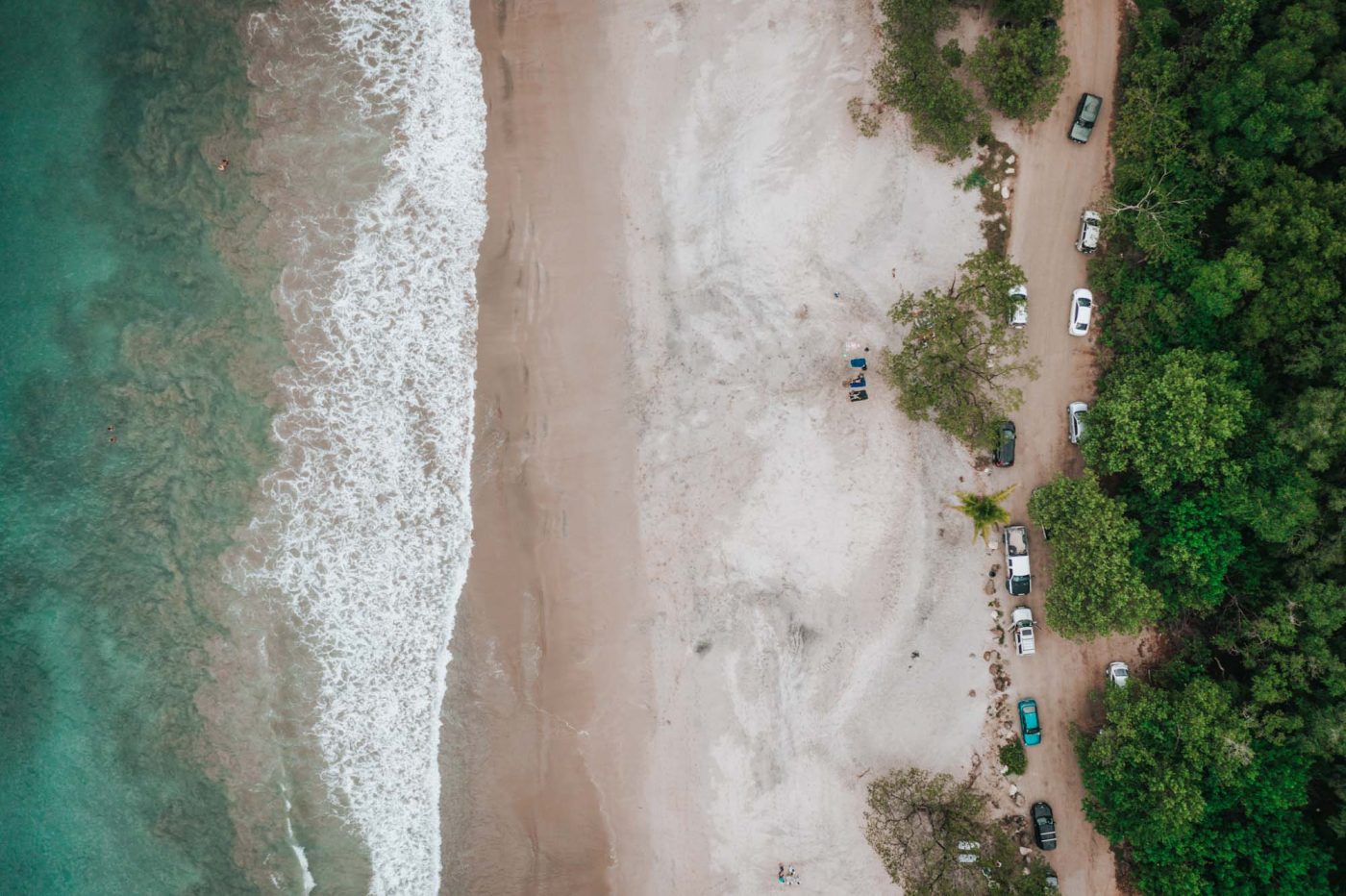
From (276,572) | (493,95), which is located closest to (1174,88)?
(493,95)

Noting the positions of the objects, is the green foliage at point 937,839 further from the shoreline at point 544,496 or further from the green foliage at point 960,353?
the green foliage at point 960,353

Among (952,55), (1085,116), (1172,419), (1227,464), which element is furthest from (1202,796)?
(952,55)

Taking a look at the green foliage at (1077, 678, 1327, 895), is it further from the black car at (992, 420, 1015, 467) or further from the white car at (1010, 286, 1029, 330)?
the white car at (1010, 286, 1029, 330)

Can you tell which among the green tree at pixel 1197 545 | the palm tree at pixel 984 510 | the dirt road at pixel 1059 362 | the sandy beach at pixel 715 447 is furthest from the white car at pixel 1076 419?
the sandy beach at pixel 715 447

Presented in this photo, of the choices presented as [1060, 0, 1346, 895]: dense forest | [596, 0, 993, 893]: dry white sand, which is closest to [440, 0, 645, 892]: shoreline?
[596, 0, 993, 893]: dry white sand

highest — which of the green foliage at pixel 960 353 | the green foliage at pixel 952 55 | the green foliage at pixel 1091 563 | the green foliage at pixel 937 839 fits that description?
the green foliage at pixel 952 55

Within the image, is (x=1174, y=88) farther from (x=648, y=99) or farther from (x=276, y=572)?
(x=276, y=572)

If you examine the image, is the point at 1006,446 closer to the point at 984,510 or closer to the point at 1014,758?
the point at 984,510
